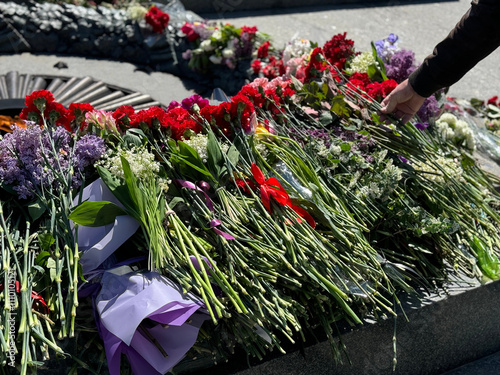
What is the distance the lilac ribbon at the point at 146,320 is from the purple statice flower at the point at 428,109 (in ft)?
5.26

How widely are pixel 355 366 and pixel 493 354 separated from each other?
0.78 metres

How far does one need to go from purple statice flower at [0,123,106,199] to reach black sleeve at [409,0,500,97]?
1.28m

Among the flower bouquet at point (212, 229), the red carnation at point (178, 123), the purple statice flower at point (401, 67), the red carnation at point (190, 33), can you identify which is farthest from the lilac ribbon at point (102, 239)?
the red carnation at point (190, 33)

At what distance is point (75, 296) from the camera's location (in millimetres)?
1535

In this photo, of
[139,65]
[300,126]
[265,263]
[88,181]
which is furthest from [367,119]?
[139,65]

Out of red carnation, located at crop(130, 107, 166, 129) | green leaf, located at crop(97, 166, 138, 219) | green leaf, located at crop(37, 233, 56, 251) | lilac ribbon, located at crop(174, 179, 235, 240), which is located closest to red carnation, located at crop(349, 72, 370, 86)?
red carnation, located at crop(130, 107, 166, 129)

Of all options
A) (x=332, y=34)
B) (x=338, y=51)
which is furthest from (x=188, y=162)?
(x=332, y=34)

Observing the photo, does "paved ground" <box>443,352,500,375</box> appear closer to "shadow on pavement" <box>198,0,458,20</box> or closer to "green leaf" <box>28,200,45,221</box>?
"green leaf" <box>28,200,45,221</box>

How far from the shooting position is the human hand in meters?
2.42

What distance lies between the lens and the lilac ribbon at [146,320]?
157 cm

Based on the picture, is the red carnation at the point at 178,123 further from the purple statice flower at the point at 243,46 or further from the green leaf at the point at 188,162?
the purple statice flower at the point at 243,46

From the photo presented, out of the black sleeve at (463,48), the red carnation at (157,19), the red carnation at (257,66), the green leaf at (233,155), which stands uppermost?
the black sleeve at (463,48)

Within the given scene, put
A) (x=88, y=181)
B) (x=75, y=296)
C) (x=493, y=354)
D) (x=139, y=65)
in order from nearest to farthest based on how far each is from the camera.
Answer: (x=75, y=296) → (x=88, y=181) → (x=493, y=354) → (x=139, y=65)

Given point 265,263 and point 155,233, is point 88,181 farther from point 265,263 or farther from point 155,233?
point 265,263
